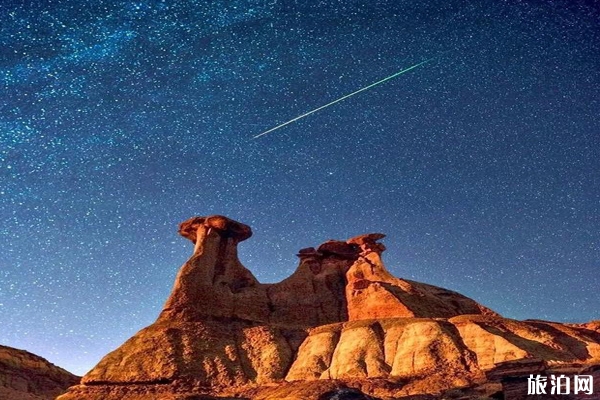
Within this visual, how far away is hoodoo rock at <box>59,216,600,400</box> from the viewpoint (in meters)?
56.8

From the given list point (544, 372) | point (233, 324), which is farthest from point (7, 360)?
point (544, 372)

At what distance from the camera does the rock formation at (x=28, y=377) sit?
8825cm

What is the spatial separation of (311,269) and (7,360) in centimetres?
6109

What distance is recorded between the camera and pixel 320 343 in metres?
73.4

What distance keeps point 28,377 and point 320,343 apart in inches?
2362

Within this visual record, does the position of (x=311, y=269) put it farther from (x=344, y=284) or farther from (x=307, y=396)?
(x=307, y=396)

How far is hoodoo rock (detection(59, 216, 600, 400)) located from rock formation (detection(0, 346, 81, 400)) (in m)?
27.4

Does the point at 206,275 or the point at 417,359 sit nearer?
the point at 417,359

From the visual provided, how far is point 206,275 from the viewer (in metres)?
93.2

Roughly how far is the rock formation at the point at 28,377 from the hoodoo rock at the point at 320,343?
89.8 ft
